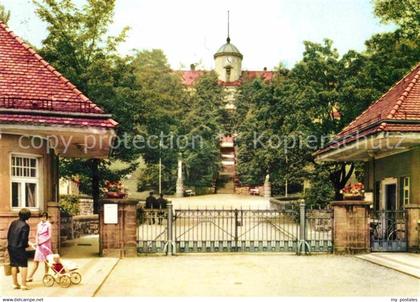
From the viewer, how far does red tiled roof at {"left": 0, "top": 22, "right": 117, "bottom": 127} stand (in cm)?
1419

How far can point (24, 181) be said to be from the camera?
1491 centimetres

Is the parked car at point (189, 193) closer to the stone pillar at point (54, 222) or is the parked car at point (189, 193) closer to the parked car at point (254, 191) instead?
the parked car at point (254, 191)

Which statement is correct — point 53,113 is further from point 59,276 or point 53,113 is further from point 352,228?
point 352,228

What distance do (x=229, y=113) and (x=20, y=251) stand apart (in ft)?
203

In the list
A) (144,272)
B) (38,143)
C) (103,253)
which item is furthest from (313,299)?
(38,143)

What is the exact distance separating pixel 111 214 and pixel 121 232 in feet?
2.01

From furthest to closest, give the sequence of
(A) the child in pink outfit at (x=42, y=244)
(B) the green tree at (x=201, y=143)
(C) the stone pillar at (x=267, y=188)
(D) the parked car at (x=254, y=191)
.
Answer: (D) the parked car at (x=254, y=191) < (B) the green tree at (x=201, y=143) < (C) the stone pillar at (x=267, y=188) < (A) the child in pink outfit at (x=42, y=244)

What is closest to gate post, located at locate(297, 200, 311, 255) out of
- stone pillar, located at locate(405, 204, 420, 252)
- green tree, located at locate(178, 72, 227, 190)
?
stone pillar, located at locate(405, 204, 420, 252)

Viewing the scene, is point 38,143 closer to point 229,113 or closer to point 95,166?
point 95,166

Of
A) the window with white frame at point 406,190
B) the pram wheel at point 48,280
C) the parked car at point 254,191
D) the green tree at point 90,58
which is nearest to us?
the pram wheel at point 48,280

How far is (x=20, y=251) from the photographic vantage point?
9742 millimetres

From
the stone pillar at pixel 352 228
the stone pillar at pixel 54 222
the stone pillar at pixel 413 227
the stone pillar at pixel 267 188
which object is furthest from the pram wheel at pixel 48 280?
the stone pillar at pixel 267 188

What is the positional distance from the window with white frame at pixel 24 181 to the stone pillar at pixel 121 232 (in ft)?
6.78

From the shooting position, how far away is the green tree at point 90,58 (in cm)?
2714
